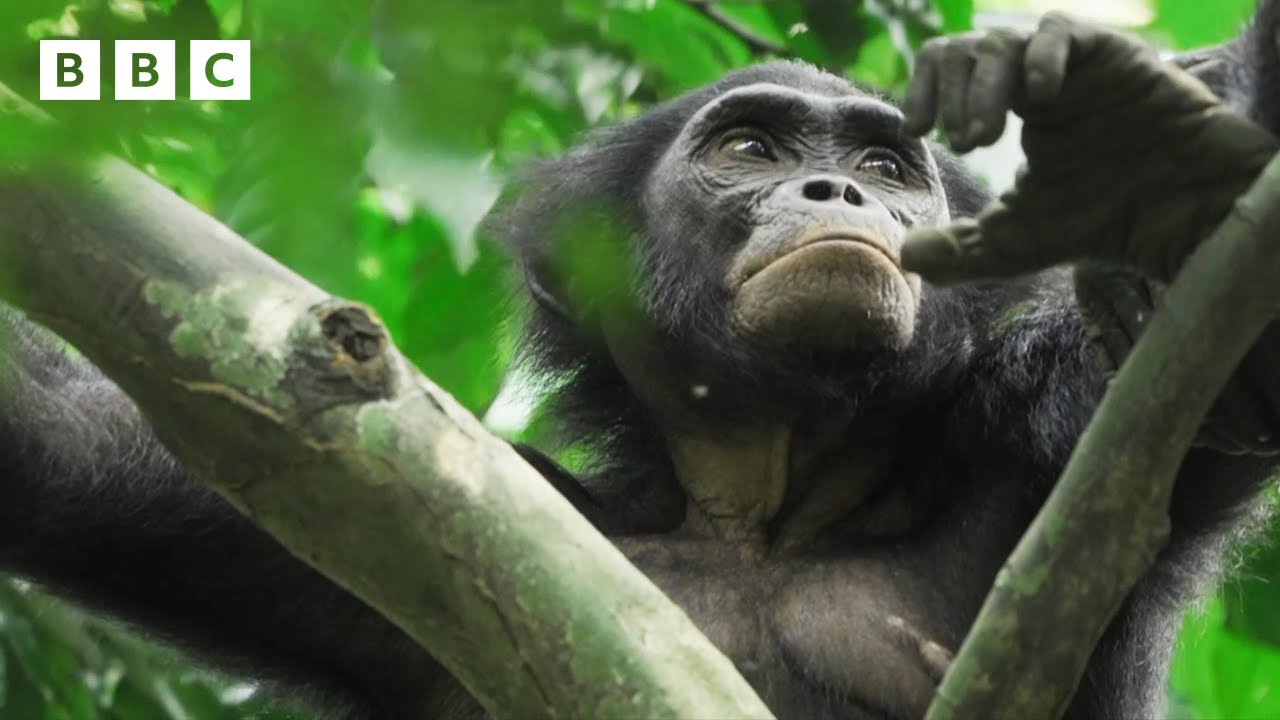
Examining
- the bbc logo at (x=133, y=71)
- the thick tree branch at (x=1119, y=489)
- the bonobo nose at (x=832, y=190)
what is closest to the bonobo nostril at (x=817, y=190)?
the bonobo nose at (x=832, y=190)

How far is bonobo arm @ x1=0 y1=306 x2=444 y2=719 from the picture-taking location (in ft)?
16.7

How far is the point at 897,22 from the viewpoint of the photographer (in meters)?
6.07

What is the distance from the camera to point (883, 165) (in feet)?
18.8

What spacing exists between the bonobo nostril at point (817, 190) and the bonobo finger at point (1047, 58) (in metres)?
1.88

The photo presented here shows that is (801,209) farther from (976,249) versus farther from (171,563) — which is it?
(171,563)

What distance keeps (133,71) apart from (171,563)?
142 inches

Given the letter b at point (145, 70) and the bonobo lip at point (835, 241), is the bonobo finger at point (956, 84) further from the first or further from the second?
the bonobo lip at point (835, 241)

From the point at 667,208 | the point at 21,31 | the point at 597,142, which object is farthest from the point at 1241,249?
the point at 597,142

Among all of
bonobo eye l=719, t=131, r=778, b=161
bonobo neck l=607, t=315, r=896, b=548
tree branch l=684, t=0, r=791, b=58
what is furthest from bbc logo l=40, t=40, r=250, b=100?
tree branch l=684, t=0, r=791, b=58

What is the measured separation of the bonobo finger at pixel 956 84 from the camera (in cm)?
298

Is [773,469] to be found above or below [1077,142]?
below

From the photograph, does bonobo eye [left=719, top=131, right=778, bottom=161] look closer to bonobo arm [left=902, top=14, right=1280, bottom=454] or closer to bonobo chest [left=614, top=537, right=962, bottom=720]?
bonobo chest [left=614, top=537, right=962, bottom=720]

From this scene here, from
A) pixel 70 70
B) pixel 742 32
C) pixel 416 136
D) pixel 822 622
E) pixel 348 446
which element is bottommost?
pixel 822 622

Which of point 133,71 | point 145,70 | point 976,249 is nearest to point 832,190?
point 976,249
